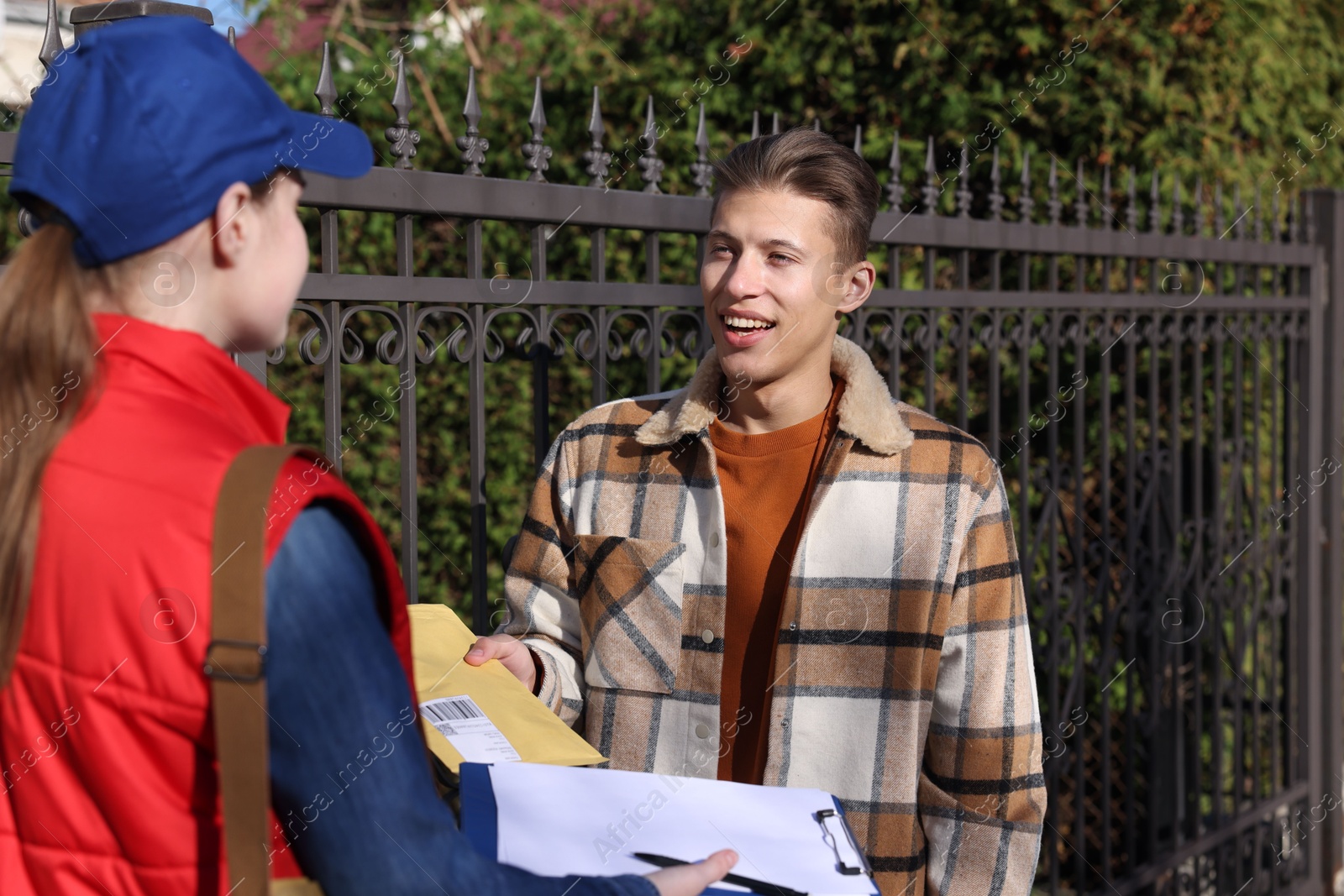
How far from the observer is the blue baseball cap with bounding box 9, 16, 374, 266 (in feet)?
3.51

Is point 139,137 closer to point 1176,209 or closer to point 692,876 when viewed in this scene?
point 692,876

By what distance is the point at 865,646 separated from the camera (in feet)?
7.03

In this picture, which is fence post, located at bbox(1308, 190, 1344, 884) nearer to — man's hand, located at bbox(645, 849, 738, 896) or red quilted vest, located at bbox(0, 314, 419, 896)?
man's hand, located at bbox(645, 849, 738, 896)

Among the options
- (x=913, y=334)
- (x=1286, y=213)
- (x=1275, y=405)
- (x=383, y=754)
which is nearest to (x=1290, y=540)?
(x=1275, y=405)

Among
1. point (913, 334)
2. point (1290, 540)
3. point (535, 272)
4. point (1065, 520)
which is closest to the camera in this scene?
point (535, 272)

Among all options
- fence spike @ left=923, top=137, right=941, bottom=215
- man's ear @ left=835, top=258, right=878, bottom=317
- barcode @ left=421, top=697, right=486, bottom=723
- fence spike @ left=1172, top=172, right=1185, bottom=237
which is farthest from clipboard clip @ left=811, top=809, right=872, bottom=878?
fence spike @ left=1172, top=172, right=1185, bottom=237

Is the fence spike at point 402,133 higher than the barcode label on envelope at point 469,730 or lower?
higher

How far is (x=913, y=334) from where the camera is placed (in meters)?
3.33

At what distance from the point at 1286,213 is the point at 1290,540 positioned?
4.54 ft

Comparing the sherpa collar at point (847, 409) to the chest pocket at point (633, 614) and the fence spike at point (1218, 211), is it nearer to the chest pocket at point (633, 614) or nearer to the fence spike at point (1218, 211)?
the chest pocket at point (633, 614)

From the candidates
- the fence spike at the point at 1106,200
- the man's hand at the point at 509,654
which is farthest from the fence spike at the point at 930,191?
the man's hand at the point at 509,654

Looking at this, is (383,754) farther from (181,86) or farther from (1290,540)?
(1290,540)

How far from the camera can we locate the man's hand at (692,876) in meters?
1.25

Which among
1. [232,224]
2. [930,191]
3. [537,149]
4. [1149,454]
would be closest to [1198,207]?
[1149,454]
